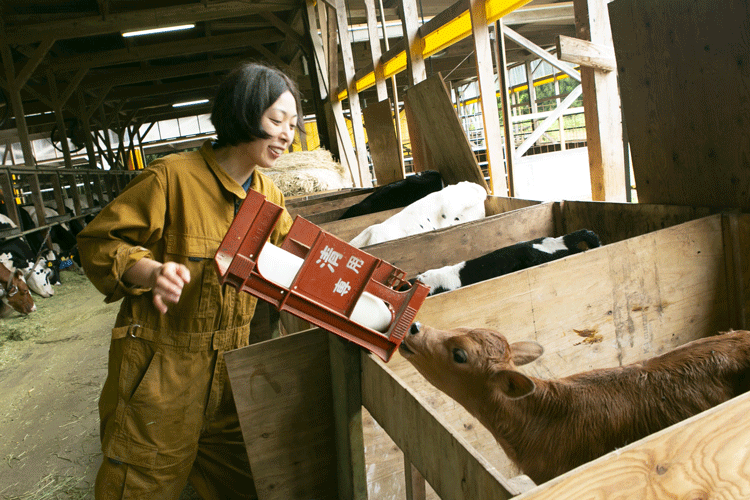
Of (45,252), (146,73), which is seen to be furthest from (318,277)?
(146,73)

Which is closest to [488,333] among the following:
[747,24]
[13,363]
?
[747,24]

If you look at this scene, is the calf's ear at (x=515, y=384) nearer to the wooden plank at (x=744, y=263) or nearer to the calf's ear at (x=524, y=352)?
the calf's ear at (x=524, y=352)

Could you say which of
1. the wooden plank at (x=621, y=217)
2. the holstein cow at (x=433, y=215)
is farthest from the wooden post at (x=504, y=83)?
the wooden plank at (x=621, y=217)

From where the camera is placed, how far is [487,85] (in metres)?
3.97

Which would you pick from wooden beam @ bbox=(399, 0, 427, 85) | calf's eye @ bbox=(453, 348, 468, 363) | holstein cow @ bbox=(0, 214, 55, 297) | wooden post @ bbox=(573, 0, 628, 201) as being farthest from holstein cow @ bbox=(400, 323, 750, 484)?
holstein cow @ bbox=(0, 214, 55, 297)

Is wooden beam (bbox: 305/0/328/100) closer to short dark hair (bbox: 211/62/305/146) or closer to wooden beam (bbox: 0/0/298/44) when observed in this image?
wooden beam (bbox: 0/0/298/44)

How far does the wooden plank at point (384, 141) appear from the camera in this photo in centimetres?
674

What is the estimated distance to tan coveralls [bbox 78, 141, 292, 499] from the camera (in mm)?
1779

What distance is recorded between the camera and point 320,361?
1.80 metres

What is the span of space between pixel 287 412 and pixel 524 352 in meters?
0.87

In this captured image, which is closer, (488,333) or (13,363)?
(488,333)

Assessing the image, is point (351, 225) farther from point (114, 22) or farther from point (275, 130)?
point (114, 22)

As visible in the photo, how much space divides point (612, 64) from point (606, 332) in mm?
1650

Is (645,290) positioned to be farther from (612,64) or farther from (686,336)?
(612,64)
